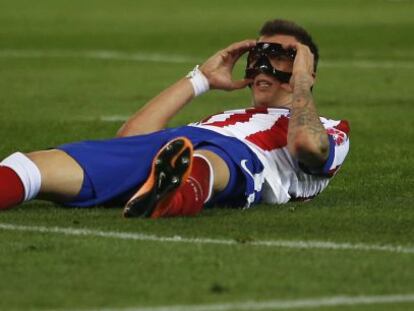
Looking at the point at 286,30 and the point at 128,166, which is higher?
the point at 286,30

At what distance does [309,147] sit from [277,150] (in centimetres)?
50

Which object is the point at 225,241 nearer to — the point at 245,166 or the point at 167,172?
the point at 167,172

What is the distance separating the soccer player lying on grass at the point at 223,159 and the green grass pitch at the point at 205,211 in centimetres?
12

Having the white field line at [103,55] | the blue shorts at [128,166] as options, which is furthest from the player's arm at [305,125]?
the white field line at [103,55]

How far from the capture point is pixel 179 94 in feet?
34.9

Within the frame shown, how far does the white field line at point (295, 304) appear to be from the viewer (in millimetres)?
6980

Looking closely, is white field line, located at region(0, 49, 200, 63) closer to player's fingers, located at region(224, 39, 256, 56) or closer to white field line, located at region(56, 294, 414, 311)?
player's fingers, located at region(224, 39, 256, 56)

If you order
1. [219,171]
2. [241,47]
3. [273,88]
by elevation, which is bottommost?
[219,171]

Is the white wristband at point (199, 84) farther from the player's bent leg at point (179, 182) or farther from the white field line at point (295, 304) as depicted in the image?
the white field line at point (295, 304)

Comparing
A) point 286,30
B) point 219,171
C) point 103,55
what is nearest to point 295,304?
point 219,171

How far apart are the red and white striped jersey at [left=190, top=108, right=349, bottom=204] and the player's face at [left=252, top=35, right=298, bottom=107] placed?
0.23ft

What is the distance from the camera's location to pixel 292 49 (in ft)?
33.1

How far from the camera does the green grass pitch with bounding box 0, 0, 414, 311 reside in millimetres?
7480

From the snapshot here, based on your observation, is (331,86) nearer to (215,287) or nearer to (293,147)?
(293,147)
